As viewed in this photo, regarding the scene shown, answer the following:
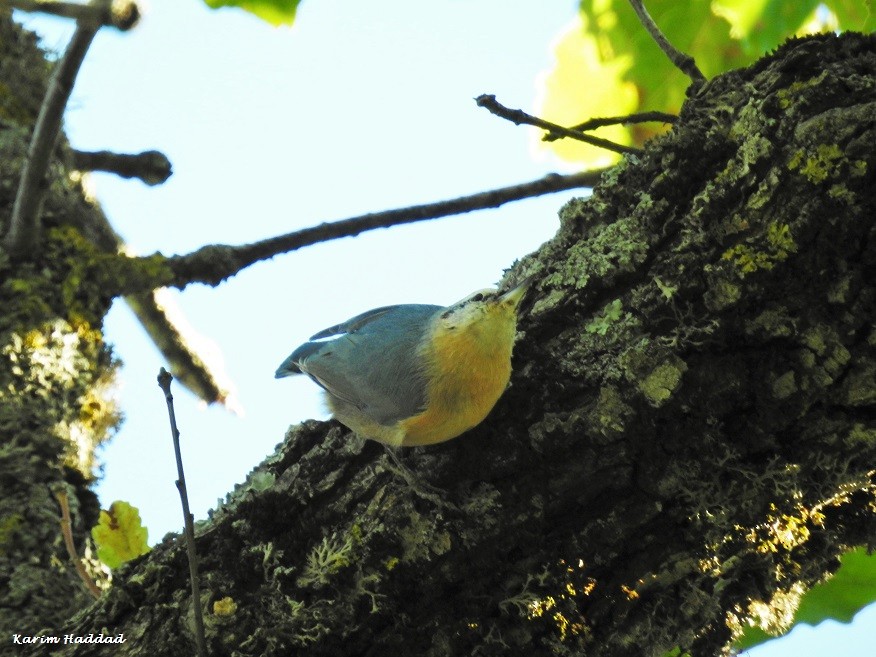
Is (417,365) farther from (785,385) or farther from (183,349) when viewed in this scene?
(183,349)

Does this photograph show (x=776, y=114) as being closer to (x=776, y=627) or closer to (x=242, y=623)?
(x=776, y=627)

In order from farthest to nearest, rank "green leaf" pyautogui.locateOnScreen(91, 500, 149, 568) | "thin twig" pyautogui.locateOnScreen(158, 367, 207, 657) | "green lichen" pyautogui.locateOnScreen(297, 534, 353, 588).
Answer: "green leaf" pyautogui.locateOnScreen(91, 500, 149, 568) → "green lichen" pyautogui.locateOnScreen(297, 534, 353, 588) → "thin twig" pyautogui.locateOnScreen(158, 367, 207, 657)

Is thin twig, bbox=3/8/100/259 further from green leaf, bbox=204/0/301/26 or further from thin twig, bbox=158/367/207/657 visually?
thin twig, bbox=158/367/207/657

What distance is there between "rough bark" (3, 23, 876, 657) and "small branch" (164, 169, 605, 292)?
0.71 m

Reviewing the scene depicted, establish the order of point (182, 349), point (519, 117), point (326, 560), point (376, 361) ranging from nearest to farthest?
point (326, 560) < point (519, 117) < point (376, 361) < point (182, 349)

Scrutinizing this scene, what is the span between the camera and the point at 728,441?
2.04 m

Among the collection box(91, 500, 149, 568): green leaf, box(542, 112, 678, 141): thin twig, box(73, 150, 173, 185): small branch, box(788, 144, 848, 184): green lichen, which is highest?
box(73, 150, 173, 185): small branch

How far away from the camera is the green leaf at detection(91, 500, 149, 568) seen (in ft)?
8.50

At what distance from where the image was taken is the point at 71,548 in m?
2.52

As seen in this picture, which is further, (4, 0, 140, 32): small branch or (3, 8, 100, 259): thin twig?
(3, 8, 100, 259): thin twig

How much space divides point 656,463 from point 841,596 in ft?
3.59

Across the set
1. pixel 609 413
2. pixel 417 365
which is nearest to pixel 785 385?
pixel 609 413

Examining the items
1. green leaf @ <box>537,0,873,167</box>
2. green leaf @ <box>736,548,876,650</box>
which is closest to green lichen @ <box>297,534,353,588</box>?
green leaf @ <box>736,548,876,650</box>

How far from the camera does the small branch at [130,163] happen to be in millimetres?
3559
